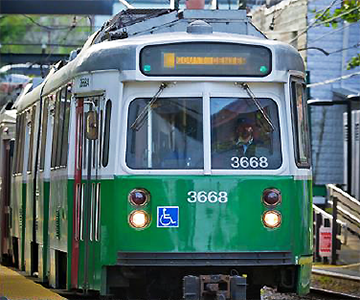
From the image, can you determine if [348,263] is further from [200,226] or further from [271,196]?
[200,226]

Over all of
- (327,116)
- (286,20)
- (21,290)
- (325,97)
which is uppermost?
(286,20)

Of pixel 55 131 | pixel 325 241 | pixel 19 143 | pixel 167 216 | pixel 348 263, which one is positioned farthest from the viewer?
pixel 348 263

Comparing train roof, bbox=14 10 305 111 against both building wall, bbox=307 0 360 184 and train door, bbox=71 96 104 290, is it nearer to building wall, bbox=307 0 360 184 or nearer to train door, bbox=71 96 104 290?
train door, bbox=71 96 104 290

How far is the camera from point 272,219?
41.6 ft

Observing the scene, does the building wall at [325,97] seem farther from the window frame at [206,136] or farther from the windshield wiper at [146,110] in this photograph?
the windshield wiper at [146,110]

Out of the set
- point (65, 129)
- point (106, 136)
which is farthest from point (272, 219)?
point (65, 129)

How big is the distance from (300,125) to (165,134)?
1388mm

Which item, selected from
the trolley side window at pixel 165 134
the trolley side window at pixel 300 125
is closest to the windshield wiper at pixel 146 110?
the trolley side window at pixel 165 134

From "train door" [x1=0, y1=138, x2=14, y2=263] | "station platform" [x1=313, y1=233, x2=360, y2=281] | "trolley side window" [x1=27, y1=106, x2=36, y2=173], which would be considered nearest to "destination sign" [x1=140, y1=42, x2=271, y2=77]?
"trolley side window" [x1=27, y1=106, x2=36, y2=173]

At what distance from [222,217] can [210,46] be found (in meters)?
1.70

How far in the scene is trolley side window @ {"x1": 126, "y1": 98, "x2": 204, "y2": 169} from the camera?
41.3 ft

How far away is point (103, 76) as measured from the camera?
42.3 ft

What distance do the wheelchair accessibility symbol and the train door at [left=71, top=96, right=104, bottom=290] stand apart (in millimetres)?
739

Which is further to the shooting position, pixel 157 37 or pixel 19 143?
pixel 19 143
